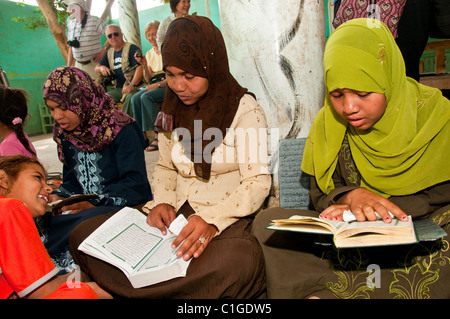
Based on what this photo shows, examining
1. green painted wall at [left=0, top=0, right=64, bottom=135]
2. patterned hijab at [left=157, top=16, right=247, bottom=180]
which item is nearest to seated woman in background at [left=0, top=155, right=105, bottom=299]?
patterned hijab at [left=157, top=16, right=247, bottom=180]

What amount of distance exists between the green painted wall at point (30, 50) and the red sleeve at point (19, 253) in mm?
8183

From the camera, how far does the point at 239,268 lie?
49.4 inches

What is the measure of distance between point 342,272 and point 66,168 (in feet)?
5.69

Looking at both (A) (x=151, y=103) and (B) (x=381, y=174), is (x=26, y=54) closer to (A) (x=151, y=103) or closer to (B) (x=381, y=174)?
(A) (x=151, y=103)

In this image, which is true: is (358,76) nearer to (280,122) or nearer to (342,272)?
(342,272)

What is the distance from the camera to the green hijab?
1205mm

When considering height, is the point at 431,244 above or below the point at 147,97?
below

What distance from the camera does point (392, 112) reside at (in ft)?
4.14

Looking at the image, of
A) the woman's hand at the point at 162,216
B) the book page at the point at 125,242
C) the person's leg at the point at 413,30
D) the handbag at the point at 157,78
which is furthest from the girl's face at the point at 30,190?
the handbag at the point at 157,78

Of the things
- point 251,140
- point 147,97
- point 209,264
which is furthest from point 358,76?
point 147,97

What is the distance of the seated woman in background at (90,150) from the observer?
5.99 ft

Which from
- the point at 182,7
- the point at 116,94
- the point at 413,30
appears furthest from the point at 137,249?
the point at 116,94

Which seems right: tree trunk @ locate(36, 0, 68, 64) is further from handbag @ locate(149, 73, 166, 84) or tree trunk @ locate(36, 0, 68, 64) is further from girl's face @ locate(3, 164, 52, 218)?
girl's face @ locate(3, 164, 52, 218)

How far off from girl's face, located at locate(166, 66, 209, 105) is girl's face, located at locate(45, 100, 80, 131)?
693 millimetres
